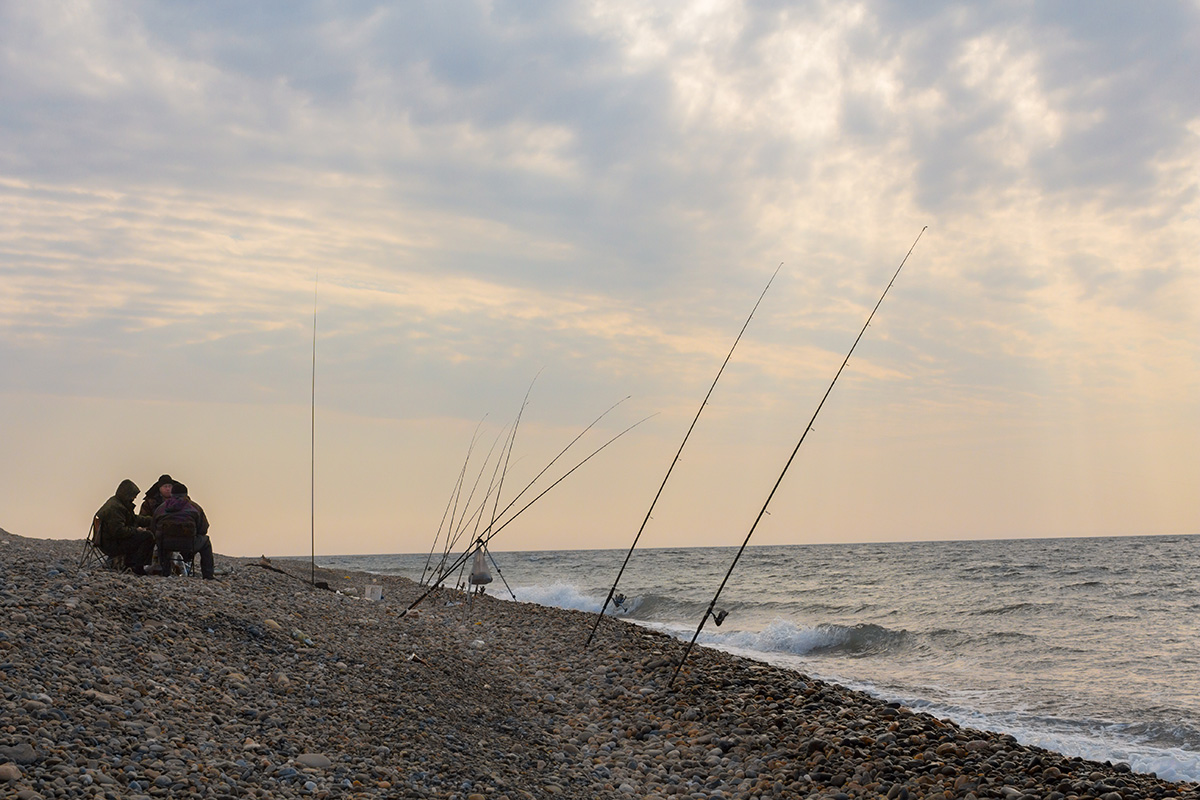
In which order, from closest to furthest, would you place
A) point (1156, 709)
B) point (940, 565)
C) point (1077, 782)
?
1. point (1077, 782)
2. point (1156, 709)
3. point (940, 565)

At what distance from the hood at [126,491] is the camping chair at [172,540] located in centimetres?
48

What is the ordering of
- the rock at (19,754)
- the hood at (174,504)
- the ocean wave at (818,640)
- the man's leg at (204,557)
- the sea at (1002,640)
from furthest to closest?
the ocean wave at (818,640) < the man's leg at (204,557) < the hood at (174,504) < the sea at (1002,640) < the rock at (19,754)

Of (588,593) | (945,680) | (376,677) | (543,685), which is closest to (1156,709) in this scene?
(945,680)

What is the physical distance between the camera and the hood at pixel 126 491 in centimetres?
994

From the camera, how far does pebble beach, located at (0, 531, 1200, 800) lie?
14.4ft

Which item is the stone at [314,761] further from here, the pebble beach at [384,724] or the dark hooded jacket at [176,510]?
the dark hooded jacket at [176,510]

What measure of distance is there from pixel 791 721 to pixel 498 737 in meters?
2.42

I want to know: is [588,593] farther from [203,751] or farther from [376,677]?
[203,751]

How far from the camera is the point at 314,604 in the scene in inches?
412

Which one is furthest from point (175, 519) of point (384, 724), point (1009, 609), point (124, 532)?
point (1009, 609)

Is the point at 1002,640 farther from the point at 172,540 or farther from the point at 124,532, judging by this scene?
the point at 124,532

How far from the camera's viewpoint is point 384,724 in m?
5.76

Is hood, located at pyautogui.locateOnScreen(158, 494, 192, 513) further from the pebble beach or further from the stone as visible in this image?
the stone

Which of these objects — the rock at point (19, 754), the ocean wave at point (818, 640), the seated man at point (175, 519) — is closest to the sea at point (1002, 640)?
the ocean wave at point (818, 640)
